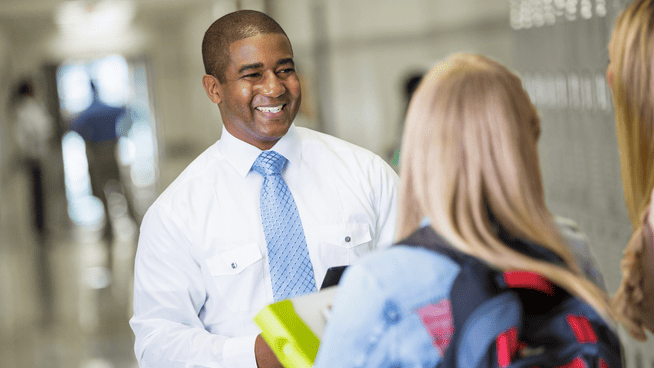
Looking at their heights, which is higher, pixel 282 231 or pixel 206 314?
pixel 282 231

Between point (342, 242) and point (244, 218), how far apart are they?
8.3 inches

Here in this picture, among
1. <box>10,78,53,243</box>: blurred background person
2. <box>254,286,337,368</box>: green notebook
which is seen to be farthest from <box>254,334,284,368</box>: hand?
<box>10,78,53,243</box>: blurred background person

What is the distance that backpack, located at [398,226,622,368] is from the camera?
912 millimetres

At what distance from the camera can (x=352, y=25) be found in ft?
20.2

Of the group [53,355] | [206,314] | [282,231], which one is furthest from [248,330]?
[53,355]

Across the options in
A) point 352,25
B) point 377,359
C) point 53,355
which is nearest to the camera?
point 377,359

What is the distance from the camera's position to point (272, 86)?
140cm

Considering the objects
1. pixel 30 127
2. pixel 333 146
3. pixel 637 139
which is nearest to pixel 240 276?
pixel 333 146

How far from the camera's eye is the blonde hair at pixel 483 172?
0.93m

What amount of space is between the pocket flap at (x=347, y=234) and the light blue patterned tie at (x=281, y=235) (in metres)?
0.05

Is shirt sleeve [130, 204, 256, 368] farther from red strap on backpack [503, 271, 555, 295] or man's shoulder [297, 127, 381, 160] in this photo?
red strap on backpack [503, 271, 555, 295]

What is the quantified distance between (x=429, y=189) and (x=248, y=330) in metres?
0.66

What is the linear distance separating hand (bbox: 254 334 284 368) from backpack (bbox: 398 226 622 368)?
42cm

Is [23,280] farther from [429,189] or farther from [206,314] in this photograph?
[429,189]
